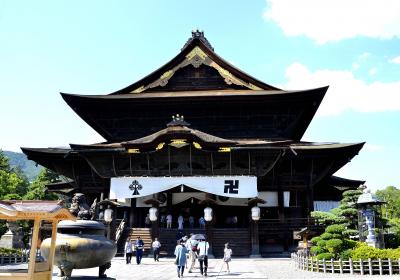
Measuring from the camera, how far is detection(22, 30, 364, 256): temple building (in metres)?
24.9

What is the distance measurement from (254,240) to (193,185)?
16.9 feet

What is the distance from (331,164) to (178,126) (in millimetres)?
11549

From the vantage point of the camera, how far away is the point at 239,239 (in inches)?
929

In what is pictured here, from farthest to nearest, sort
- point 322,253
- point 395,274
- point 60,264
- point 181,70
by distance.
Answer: point 181,70
point 322,253
point 395,274
point 60,264

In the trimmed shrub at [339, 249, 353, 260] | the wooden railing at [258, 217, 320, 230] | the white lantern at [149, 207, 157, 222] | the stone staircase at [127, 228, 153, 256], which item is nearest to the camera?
the trimmed shrub at [339, 249, 353, 260]

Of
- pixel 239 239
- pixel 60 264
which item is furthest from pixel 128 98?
pixel 60 264

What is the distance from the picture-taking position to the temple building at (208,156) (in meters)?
24.9

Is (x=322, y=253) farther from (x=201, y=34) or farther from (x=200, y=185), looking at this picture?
(x=201, y=34)

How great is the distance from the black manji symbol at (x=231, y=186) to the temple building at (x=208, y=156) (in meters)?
0.06

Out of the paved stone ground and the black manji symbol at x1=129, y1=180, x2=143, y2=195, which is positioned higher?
the black manji symbol at x1=129, y1=180, x2=143, y2=195

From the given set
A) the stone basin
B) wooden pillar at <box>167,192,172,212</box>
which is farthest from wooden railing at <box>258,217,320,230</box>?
the stone basin

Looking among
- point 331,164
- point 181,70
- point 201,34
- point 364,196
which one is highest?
point 201,34

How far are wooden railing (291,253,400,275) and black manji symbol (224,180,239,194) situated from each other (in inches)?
344

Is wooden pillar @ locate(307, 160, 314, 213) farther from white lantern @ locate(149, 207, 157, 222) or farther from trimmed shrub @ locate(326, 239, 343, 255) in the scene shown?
white lantern @ locate(149, 207, 157, 222)
